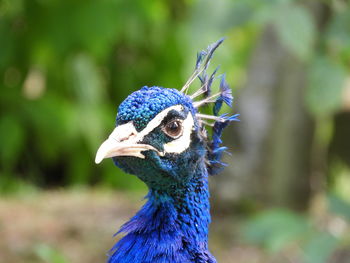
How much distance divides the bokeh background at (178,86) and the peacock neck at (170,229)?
3.27ft

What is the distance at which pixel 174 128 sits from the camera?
5.31 ft

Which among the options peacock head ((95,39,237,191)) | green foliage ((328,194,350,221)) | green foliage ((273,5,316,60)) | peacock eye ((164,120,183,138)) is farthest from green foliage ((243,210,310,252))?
peacock eye ((164,120,183,138))

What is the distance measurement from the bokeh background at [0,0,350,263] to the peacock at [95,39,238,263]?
36.5 inches

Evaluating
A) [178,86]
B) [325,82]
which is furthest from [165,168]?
[178,86]

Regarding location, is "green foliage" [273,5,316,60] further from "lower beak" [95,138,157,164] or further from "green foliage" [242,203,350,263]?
"lower beak" [95,138,157,164]

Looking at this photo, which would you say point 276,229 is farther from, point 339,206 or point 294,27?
point 294,27

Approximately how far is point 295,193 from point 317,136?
18.2 inches

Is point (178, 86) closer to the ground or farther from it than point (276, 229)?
farther from it

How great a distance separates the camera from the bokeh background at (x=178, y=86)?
3.04 meters

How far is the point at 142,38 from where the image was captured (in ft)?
19.1

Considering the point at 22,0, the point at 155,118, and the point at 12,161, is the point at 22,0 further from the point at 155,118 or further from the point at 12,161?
the point at 155,118

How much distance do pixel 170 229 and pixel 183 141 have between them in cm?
23

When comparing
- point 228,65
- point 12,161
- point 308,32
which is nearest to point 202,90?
point 308,32

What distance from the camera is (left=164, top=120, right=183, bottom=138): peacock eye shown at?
5.26ft
